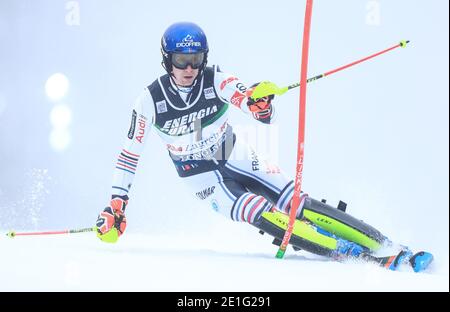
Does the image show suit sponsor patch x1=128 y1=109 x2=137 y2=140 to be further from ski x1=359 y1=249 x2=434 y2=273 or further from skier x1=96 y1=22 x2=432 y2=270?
ski x1=359 y1=249 x2=434 y2=273

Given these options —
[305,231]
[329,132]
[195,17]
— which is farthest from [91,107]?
[305,231]

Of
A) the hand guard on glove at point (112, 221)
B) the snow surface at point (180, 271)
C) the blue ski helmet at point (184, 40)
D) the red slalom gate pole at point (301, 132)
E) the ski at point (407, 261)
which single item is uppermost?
the blue ski helmet at point (184, 40)

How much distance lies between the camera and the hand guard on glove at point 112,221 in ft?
16.5

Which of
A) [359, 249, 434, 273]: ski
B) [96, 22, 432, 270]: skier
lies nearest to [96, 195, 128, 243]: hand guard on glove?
[96, 22, 432, 270]: skier

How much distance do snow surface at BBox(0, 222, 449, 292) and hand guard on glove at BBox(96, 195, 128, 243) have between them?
107 millimetres

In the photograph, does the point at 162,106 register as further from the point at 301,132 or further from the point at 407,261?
the point at 407,261

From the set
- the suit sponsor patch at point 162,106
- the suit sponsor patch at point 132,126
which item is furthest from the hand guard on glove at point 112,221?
the suit sponsor patch at point 162,106

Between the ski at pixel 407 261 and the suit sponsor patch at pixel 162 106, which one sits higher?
the suit sponsor patch at pixel 162 106

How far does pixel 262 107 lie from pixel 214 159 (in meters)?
0.77

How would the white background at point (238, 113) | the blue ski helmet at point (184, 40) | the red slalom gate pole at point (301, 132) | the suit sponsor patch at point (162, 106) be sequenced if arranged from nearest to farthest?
the red slalom gate pole at point (301, 132), the blue ski helmet at point (184, 40), the suit sponsor patch at point (162, 106), the white background at point (238, 113)

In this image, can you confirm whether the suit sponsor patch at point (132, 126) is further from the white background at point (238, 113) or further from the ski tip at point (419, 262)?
the white background at point (238, 113)

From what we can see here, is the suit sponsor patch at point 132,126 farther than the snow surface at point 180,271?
Yes

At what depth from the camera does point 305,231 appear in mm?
4785

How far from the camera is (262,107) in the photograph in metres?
4.62
